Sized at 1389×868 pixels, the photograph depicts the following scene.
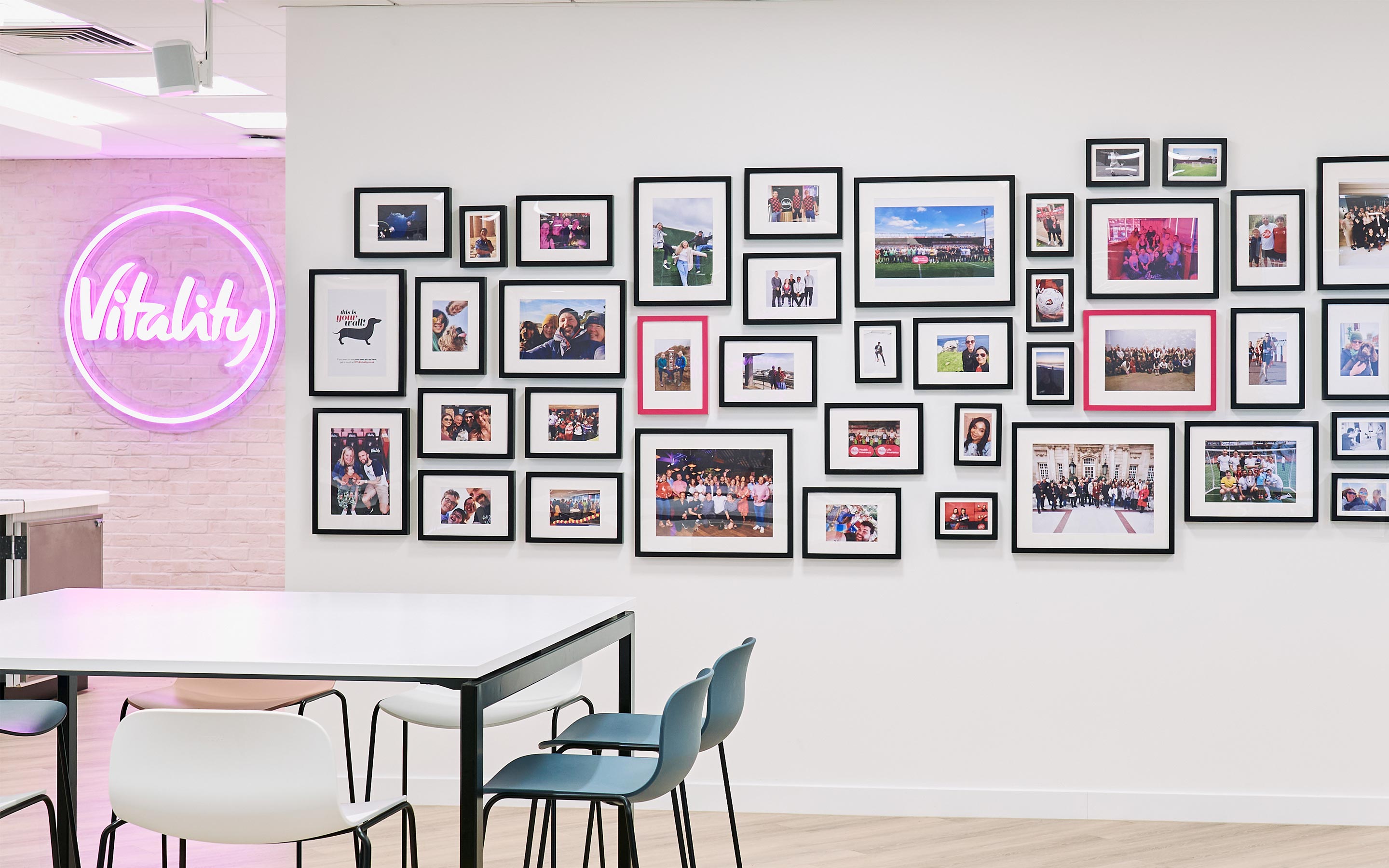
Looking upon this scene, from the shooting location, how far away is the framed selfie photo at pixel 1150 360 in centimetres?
376

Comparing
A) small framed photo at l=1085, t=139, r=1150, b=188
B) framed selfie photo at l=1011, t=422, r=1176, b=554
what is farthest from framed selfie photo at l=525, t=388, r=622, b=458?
small framed photo at l=1085, t=139, r=1150, b=188

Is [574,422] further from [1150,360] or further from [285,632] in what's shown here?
[1150,360]

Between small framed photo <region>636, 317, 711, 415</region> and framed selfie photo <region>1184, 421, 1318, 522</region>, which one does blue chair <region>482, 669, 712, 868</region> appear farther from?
framed selfie photo <region>1184, 421, 1318, 522</region>

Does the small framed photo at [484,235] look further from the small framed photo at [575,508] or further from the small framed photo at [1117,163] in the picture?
the small framed photo at [1117,163]


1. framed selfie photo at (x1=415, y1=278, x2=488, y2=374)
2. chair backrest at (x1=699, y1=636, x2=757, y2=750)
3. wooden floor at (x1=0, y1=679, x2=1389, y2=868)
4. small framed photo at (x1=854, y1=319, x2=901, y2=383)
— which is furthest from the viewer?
framed selfie photo at (x1=415, y1=278, x2=488, y2=374)

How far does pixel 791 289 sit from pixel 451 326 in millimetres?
1171

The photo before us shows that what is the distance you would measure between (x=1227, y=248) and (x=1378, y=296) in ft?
1.64

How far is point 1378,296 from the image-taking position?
373cm

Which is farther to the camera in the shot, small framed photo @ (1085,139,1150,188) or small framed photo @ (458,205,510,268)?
small framed photo @ (458,205,510,268)

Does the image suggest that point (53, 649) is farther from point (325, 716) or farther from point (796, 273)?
point (796, 273)

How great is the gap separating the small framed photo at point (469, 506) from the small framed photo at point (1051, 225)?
6.31 ft

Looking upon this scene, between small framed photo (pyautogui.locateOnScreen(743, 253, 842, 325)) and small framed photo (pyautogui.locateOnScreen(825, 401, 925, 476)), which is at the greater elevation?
small framed photo (pyautogui.locateOnScreen(743, 253, 842, 325))

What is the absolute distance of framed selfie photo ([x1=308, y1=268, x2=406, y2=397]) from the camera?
3.98 meters

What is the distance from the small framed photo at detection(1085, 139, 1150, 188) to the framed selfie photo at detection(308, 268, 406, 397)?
2.34 metres
